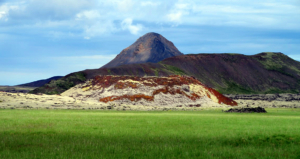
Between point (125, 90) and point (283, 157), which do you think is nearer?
point (283, 157)

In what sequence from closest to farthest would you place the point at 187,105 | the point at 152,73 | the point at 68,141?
the point at 68,141 → the point at 187,105 → the point at 152,73

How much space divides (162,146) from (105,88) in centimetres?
4808

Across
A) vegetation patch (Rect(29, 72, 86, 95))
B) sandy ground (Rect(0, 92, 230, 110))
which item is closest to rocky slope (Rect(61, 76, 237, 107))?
sandy ground (Rect(0, 92, 230, 110))

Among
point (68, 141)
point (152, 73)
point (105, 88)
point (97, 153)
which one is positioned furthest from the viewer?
point (152, 73)

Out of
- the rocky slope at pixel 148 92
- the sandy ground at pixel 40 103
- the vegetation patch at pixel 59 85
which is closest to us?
the sandy ground at pixel 40 103

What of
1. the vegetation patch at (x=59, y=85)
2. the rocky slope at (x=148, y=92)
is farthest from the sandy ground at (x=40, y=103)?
the vegetation patch at (x=59, y=85)

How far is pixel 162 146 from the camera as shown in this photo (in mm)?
12562

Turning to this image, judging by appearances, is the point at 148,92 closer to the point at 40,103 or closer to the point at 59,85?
the point at 40,103

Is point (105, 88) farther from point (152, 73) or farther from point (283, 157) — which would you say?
point (152, 73)

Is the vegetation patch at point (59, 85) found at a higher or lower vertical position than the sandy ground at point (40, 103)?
higher

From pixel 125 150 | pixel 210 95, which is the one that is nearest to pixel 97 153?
pixel 125 150

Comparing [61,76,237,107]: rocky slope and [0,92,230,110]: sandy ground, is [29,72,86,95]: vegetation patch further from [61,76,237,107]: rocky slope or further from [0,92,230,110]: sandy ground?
[0,92,230,110]: sandy ground

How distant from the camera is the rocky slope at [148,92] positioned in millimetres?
55406

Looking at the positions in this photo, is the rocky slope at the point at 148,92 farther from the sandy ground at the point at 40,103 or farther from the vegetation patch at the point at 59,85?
the vegetation patch at the point at 59,85
